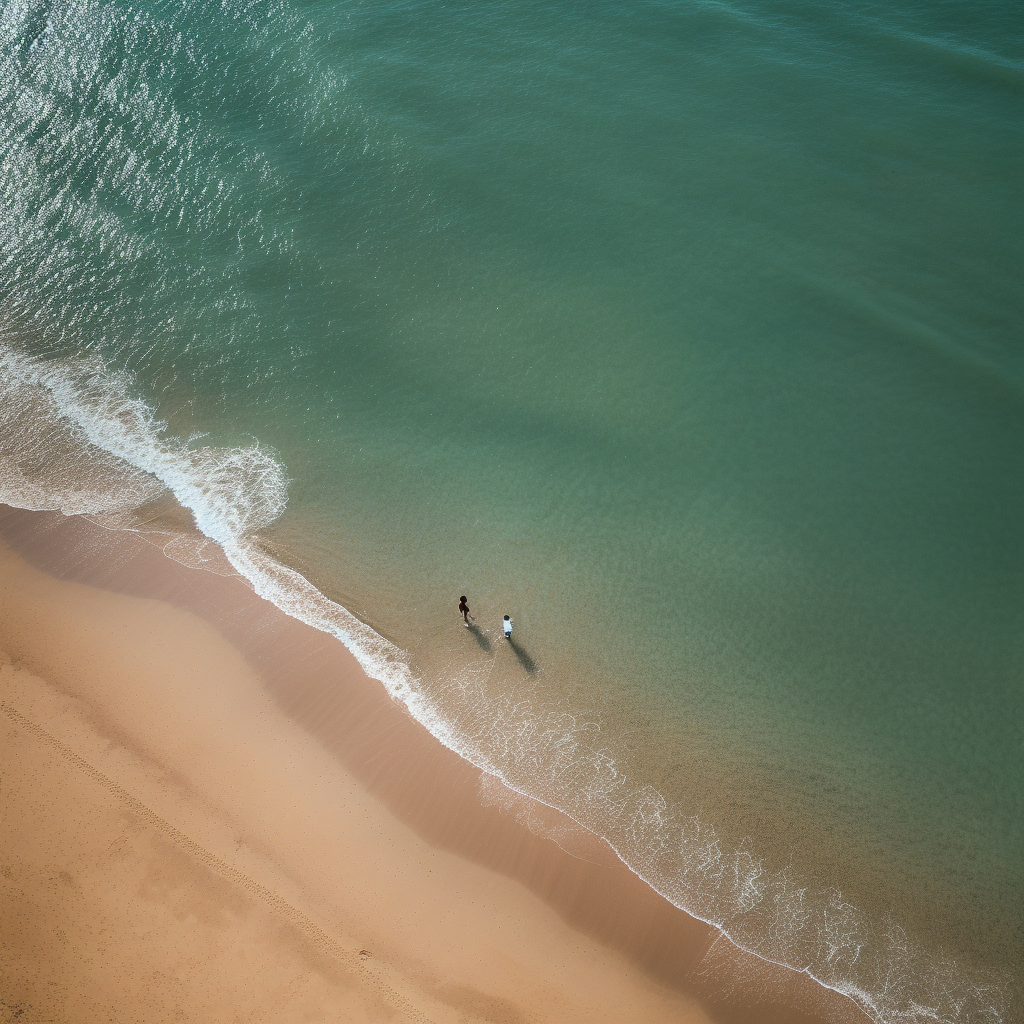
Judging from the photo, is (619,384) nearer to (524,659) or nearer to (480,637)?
(480,637)

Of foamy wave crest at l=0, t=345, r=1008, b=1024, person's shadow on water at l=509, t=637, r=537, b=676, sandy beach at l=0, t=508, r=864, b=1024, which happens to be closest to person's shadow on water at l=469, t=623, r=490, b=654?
person's shadow on water at l=509, t=637, r=537, b=676

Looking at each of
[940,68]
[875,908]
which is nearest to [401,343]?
[875,908]

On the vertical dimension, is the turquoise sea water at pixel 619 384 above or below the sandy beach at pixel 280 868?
above

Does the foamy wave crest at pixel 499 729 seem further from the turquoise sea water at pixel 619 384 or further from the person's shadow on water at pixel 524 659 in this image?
the person's shadow on water at pixel 524 659

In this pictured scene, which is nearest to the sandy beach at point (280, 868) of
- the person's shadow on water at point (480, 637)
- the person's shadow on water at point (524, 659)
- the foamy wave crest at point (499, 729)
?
the foamy wave crest at point (499, 729)

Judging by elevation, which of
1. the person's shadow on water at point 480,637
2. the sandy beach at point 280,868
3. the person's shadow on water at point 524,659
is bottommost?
the sandy beach at point 280,868

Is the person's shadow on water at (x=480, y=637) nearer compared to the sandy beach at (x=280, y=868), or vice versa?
the sandy beach at (x=280, y=868)

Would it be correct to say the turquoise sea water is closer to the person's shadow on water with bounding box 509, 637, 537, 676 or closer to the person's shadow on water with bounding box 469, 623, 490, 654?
the person's shadow on water with bounding box 509, 637, 537, 676
